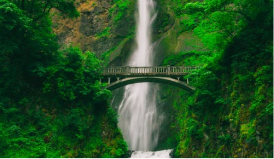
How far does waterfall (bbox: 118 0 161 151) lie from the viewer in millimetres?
29234

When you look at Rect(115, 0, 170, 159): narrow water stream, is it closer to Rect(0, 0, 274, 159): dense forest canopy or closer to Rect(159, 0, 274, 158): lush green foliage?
Rect(0, 0, 274, 159): dense forest canopy

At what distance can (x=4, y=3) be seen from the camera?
1449 centimetres

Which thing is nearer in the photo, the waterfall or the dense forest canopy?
the dense forest canopy

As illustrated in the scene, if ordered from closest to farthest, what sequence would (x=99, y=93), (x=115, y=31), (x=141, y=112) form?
(x=99, y=93) → (x=141, y=112) → (x=115, y=31)

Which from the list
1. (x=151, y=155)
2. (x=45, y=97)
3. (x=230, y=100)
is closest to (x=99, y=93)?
(x=45, y=97)

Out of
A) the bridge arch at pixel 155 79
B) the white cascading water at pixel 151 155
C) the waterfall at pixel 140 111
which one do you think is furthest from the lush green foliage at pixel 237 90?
the waterfall at pixel 140 111

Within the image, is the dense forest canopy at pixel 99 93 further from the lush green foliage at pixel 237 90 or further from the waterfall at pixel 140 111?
the waterfall at pixel 140 111

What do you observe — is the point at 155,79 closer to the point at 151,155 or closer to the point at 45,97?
the point at 151,155

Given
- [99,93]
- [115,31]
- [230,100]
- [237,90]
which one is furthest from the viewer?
[115,31]

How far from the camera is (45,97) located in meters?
17.5

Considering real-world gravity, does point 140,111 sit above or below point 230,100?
below

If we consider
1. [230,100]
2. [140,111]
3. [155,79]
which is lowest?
[140,111]

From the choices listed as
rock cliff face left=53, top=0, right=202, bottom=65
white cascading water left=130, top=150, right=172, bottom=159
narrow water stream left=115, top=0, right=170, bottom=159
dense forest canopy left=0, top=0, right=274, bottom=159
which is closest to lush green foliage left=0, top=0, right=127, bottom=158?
dense forest canopy left=0, top=0, right=274, bottom=159

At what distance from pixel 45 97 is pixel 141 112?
14.9 metres
